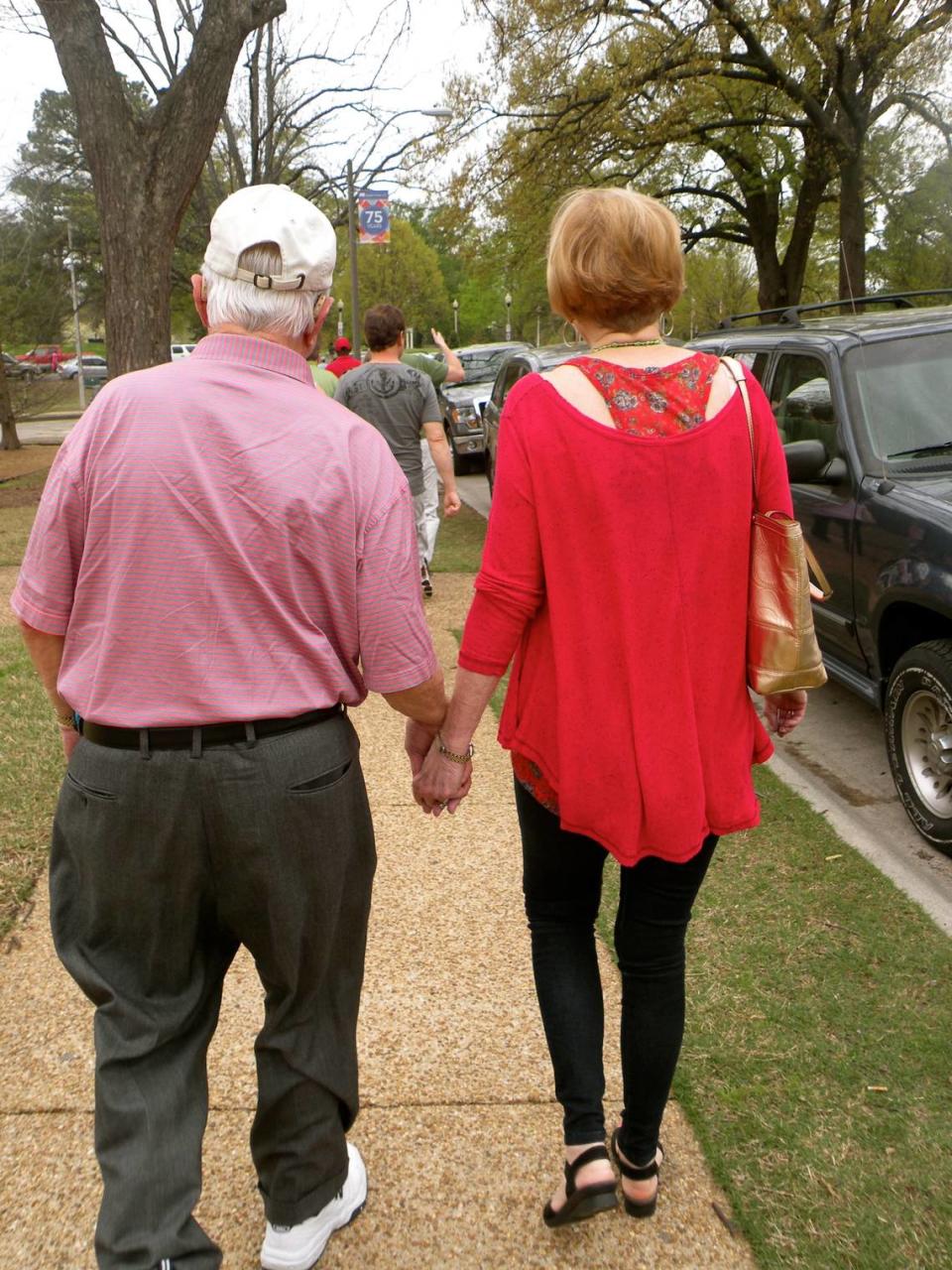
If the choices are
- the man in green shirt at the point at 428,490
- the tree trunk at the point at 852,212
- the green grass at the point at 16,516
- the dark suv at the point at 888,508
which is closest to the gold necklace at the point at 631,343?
the dark suv at the point at 888,508

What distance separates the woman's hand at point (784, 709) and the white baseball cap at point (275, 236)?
3.78 ft

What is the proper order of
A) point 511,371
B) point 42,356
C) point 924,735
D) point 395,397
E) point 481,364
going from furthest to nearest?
point 42,356 → point 481,364 → point 511,371 → point 395,397 → point 924,735

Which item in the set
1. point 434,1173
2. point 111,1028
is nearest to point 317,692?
point 111,1028

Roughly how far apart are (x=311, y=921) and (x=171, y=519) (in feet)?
2.39

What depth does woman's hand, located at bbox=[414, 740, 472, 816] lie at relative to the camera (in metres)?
2.25

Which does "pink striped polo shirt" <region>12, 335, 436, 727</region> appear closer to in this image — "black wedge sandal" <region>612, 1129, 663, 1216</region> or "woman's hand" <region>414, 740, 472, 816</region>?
"woman's hand" <region>414, 740, 472, 816</region>

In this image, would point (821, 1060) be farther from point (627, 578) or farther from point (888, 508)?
point (888, 508)

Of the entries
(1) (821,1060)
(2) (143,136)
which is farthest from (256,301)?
(2) (143,136)

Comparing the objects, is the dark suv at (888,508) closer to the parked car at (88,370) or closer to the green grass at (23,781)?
the green grass at (23,781)

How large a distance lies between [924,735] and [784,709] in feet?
7.61

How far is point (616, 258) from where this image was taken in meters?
2.02

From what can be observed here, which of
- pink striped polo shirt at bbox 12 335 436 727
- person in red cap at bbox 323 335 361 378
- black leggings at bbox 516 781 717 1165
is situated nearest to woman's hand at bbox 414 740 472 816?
black leggings at bbox 516 781 717 1165

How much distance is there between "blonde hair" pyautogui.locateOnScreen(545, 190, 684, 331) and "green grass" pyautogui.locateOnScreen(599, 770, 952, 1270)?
1795mm

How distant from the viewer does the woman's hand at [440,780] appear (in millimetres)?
2246
